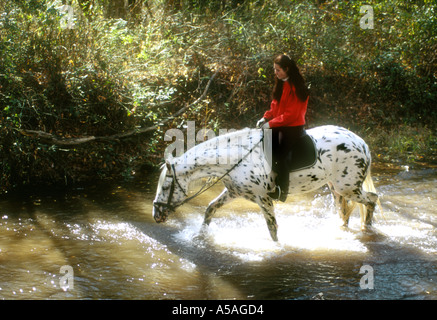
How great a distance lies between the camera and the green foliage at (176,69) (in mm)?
8820

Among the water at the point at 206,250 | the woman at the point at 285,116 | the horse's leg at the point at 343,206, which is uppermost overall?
the woman at the point at 285,116

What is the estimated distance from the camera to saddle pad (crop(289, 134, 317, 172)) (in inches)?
225

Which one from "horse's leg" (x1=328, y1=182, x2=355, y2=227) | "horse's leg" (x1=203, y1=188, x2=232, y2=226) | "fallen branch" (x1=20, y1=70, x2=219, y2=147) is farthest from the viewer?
"fallen branch" (x1=20, y1=70, x2=219, y2=147)

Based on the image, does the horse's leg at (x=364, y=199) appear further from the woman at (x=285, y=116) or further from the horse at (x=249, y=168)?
the woman at (x=285, y=116)

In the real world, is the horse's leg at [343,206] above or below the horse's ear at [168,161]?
below

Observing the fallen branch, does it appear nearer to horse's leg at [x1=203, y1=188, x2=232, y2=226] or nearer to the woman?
horse's leg at [x1=203, y1=188, x2=232, y2=226]

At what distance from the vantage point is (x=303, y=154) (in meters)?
5.75

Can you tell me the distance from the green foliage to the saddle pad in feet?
15.6

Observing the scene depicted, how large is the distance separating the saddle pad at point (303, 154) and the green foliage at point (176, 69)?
4753 millimetres

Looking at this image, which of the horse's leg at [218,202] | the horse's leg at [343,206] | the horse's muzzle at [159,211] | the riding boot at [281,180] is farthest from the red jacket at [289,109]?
the horse's muzzle at [159,211]

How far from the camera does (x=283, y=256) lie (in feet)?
18.9

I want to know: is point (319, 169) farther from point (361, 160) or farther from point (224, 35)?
point (224, 35)

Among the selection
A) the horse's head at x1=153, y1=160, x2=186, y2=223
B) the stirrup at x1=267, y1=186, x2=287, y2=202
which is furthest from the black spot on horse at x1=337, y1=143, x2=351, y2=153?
the horse's head at x1=153, y1=160, x2=186, y2=223

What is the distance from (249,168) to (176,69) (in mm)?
7092
